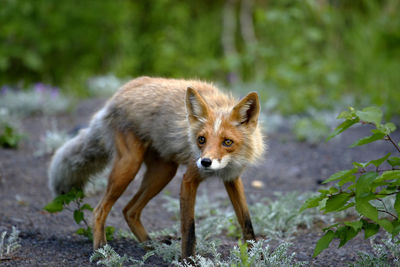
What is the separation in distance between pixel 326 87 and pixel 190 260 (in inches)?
274

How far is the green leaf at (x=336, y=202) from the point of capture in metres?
2.75

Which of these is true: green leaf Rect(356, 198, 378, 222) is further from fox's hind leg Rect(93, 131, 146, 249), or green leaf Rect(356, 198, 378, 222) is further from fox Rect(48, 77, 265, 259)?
fox's hind leg Rect(93, 131, 146, 249)

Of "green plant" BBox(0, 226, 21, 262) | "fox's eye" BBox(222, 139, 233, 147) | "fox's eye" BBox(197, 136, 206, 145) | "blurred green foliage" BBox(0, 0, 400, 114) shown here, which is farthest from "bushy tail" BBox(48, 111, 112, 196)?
"blurred green foliage" BBox(0, 0, 400, 114)

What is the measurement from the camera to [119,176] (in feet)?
13.3

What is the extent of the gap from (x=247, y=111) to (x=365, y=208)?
1333mm

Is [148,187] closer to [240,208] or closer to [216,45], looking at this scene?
[240,208]

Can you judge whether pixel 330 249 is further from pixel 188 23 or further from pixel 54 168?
pixel 188 23

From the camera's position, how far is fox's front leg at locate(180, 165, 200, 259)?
3.56 meters

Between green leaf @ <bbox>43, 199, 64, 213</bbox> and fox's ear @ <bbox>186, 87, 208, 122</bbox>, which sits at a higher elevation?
fox's ear @ <bbox>186, 87, 208, 122</bbox>

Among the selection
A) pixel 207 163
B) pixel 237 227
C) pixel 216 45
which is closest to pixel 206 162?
pixel 207 163

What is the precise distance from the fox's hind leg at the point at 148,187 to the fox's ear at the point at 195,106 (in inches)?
32.9

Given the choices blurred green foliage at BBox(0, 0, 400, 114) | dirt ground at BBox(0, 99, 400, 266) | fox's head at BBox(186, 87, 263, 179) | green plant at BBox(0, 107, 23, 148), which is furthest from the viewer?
blurred green foliage at BBox(0, 0, 400, 114)

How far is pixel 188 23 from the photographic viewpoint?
13.7m

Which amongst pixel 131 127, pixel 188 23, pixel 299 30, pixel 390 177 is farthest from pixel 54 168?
pixel 188 23
